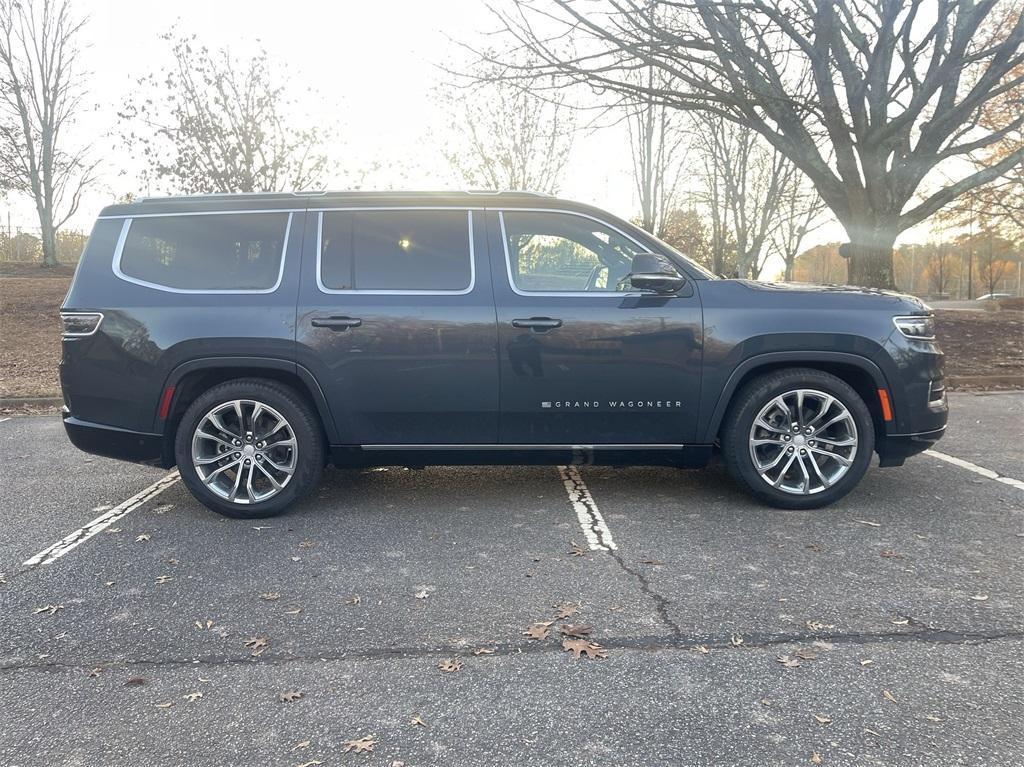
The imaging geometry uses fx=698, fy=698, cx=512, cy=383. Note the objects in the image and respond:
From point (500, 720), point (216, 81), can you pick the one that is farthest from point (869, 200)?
point (216, 81)

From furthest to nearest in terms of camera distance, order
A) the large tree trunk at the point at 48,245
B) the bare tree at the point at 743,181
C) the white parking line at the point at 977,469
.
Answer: the large tree trunk at the point at 48,245 < the bare tree at the point at 743,181 < the white parking line at the point at 977,469

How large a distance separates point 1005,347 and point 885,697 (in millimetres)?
11334

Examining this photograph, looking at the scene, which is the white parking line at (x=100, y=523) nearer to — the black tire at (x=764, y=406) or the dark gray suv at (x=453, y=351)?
the dark gray suv at (x=453, y=351)

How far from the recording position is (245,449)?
4.33 m

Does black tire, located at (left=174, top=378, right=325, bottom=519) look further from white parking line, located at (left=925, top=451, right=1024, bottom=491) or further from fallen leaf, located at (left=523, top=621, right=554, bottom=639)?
white parking line, located at (left=925, top=451, right=1024, bottom=491)

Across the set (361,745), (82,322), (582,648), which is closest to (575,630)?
(582,648)

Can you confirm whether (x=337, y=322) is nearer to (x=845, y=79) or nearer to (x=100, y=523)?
(x=100, y=523)

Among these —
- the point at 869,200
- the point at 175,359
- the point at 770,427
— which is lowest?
the point at 770,427

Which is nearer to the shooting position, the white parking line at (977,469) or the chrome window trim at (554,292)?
the chrome window trim at (554,292)

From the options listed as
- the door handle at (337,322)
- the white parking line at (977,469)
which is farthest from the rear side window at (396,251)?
the white parking line at (977,469)

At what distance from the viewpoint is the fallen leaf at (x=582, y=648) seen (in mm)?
2772

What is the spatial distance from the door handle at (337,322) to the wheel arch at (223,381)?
0.29 meters

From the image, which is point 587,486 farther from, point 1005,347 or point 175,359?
point 1005,347

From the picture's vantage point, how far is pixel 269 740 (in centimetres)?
230
